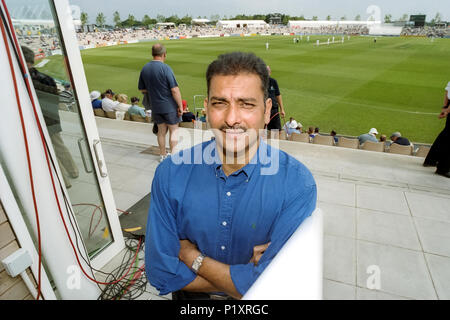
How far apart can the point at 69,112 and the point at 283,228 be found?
2297 millimetres

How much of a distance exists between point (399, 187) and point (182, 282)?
4360 millimetres

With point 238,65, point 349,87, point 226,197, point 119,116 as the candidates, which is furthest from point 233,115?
point 349,87

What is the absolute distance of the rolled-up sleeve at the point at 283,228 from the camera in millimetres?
1379

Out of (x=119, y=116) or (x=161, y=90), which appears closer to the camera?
(x=161, y=90)

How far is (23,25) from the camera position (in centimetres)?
208

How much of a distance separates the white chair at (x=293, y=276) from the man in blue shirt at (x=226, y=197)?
59 centimetres

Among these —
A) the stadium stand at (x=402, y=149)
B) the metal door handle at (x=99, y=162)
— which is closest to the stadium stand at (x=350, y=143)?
the stadium stand at (x=402, y=149)

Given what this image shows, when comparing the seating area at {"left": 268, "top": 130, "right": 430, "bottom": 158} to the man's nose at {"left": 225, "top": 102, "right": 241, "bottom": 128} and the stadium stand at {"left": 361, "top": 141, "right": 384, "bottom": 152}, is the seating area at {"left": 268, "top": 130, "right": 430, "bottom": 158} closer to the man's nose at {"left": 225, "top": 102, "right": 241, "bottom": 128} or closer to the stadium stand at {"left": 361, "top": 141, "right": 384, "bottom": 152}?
the stadium stand at {"left": 361, "top": 141, "right": 384, "bottom": 152}

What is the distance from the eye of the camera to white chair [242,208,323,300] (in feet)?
2.24

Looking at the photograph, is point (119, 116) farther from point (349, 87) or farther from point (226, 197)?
point (349, 87)

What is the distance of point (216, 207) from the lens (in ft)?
5.16

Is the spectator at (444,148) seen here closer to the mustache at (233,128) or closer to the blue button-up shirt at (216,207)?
the blue button-up shirt at (216,207)

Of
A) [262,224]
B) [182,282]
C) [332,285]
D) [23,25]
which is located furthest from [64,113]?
[332,285]
